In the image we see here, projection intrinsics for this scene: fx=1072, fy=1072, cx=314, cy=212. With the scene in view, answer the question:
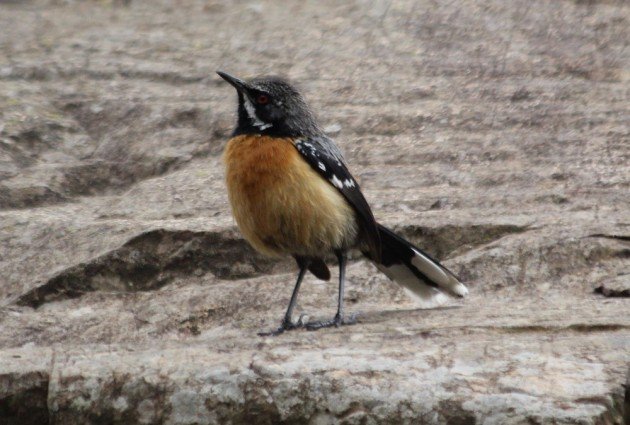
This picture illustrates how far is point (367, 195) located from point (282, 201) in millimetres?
2500

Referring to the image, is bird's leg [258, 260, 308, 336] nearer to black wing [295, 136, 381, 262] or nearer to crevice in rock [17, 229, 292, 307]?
black wing [295, 136, 381, 262]

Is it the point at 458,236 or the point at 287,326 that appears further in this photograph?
the point at 458,236

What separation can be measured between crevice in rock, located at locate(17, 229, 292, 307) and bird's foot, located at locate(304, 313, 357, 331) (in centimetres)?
162

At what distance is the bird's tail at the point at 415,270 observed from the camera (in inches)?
304

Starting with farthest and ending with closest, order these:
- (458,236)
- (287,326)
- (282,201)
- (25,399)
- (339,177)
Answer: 1. (458,236)
2. (339,177)
3. (287,326)
4. (282,201)
5. (25,399)

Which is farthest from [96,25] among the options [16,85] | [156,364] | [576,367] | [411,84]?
[576,367]

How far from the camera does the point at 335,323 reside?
285 inches

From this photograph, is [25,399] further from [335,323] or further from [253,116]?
[253,116]

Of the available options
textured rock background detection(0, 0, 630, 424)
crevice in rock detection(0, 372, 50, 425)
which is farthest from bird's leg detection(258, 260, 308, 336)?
crevice in rock detection(0, 372, 50, 425)

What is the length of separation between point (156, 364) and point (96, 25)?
8.51 m

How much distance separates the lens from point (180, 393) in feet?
19.4

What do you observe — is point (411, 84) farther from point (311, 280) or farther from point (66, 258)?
point (66, 258)

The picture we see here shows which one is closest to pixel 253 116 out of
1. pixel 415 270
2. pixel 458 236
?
pixel 415 270

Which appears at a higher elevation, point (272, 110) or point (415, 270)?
point (272, 110)
